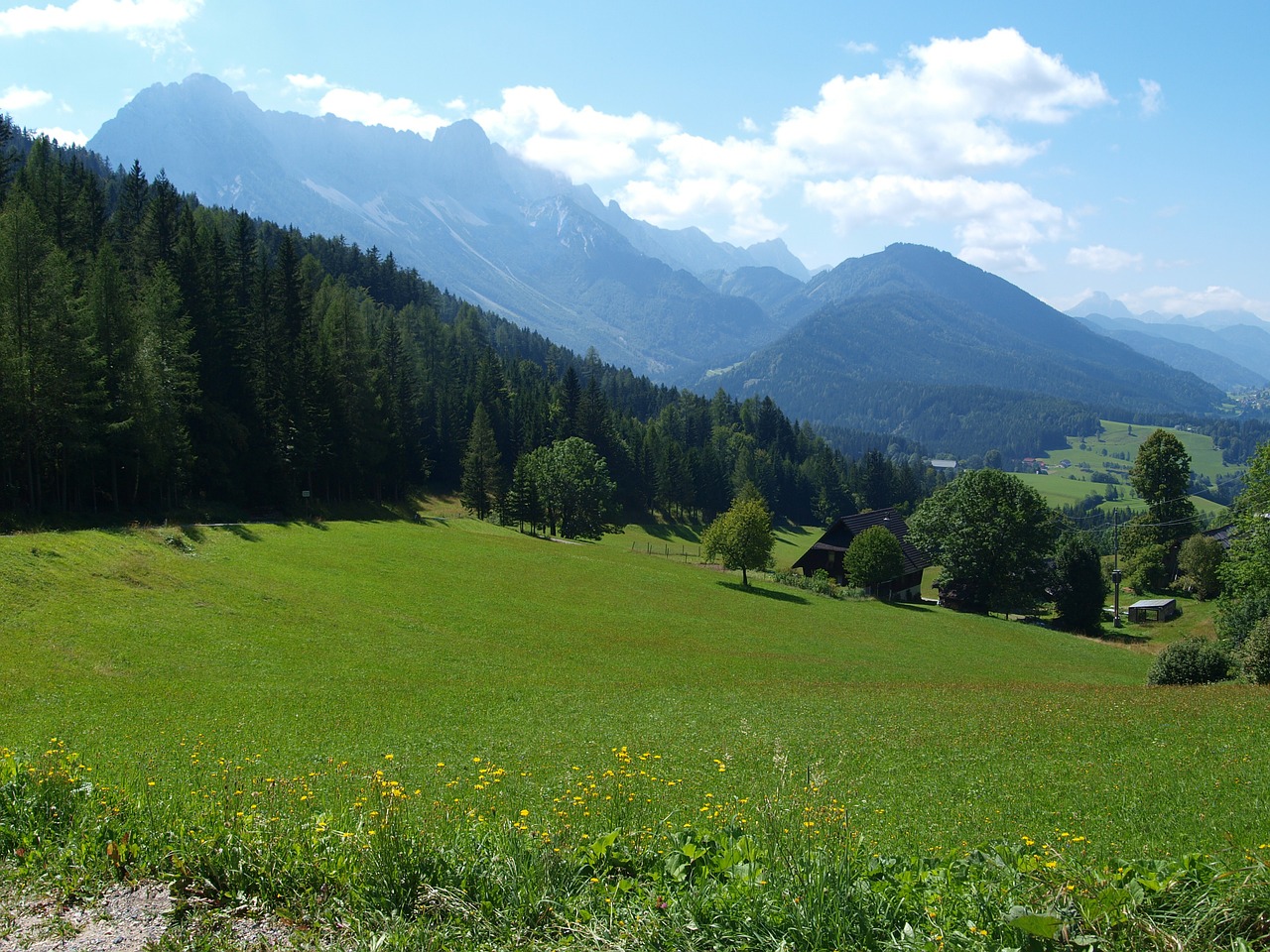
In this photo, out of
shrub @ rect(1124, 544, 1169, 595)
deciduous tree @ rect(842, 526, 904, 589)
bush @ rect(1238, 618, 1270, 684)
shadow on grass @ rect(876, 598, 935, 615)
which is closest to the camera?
bush @ rect(1238, 618, 1270, 684)

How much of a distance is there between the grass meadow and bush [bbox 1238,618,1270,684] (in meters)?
3.62

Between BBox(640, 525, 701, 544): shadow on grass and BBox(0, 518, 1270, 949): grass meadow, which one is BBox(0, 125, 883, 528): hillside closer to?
BBox(640, 525, 701, 544): shadow on grass

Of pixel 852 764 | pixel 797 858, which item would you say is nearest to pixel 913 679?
pixel 852 764

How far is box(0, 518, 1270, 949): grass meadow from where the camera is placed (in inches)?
240

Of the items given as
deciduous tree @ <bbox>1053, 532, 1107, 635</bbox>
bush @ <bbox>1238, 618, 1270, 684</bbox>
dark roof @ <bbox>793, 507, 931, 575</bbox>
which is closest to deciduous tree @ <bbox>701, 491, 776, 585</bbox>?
dark roof @ <bbox>793, 507, 931, 575</bbox>

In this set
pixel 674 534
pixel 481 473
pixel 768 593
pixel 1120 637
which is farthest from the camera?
pixel 674 534

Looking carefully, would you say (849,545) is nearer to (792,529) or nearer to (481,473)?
(481,473)

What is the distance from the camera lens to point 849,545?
77438 mm

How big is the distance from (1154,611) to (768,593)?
130 ft

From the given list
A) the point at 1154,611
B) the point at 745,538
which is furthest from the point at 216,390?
the point at 1154,611

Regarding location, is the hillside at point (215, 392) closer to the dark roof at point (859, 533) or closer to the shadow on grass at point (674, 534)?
the shadow on grass at point (674, 534)

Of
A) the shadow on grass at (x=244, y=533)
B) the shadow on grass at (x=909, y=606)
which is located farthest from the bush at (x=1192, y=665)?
the shadow on grass at (x=244, y=533)

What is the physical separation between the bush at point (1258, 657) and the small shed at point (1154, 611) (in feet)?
162

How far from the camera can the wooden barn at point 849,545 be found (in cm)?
7869
